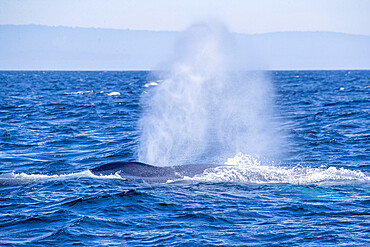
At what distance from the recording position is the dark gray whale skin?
14.6m

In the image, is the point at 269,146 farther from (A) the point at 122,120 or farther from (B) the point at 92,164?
(A) the point at 122,120

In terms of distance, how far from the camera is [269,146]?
23156 mm

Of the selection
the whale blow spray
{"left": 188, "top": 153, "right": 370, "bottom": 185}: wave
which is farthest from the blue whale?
the whale blow spray

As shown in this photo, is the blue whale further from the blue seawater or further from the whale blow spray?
the whale blow spray

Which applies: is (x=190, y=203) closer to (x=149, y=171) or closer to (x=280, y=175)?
(x=149, y=171)

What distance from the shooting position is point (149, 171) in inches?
588

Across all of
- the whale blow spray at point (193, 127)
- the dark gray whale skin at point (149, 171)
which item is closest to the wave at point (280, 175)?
the dark gray whale skin at point (149, 171)

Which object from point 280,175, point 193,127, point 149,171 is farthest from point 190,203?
point 193,127

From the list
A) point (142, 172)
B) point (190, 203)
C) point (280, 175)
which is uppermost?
point (280, 175)

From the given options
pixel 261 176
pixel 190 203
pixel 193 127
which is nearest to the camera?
pixel 190 203

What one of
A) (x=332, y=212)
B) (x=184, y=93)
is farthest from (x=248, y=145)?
(x=332, y=212)

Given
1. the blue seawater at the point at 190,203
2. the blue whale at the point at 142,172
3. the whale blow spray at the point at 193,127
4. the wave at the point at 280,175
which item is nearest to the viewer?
the blue seawater at the point at 190,203

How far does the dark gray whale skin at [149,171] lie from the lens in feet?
47.8

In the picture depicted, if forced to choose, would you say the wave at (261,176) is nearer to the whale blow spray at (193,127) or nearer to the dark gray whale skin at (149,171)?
the dark gray whale skin at (149,171)
